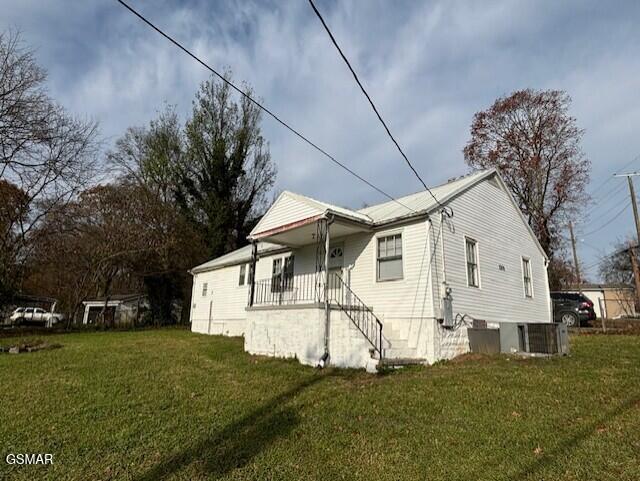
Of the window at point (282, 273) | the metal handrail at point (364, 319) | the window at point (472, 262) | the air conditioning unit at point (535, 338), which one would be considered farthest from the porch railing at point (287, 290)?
the air conditioning unit at point (535, 338)

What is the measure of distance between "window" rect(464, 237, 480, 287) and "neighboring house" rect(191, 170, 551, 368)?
3cm

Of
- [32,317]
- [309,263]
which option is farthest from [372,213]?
[32,317]

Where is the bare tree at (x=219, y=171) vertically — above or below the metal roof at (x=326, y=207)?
above

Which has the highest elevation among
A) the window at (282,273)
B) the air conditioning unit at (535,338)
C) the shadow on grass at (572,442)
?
the window at (282,273)

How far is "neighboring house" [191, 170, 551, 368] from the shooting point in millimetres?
9586

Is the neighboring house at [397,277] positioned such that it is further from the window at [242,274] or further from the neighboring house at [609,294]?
the neighboring house at [609,294]

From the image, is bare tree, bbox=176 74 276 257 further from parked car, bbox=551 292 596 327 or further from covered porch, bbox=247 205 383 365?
parked car, bbox=551 292 596 327

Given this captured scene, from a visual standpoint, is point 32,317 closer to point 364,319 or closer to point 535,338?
point 364,319

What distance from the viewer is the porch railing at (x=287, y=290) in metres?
13.2

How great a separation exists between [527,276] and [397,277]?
6567 mm

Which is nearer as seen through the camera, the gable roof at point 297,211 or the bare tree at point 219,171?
the gable roof at point 297,211

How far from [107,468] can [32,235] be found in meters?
20.0

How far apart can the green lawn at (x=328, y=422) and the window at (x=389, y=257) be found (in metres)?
2.92

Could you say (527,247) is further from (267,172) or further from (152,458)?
(267,172)
